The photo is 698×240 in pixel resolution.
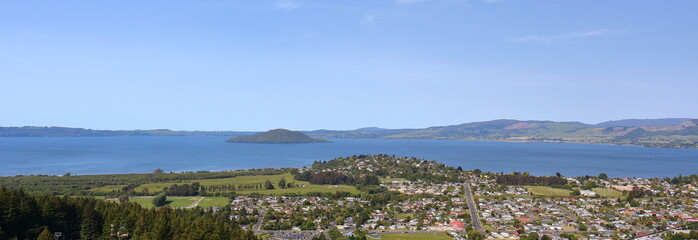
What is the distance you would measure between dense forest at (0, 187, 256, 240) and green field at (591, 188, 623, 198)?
144 ft

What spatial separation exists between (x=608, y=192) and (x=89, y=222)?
5231 cm

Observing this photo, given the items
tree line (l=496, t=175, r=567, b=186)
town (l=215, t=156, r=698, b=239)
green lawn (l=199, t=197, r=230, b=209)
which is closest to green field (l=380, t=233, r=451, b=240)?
town (l=215, t=156, r=698, b=239)

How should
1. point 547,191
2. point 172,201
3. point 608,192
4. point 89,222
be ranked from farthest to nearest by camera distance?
1. point 547,191
2. point 608,192
3. point 172,201
4. point 89,222

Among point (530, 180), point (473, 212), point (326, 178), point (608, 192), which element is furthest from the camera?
point (326, 178)

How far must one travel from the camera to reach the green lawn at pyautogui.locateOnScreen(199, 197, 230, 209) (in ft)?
151

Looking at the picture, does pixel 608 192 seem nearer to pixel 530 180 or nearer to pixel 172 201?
pixel 530 180

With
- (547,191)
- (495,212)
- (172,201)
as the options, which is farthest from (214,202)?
(547,191)

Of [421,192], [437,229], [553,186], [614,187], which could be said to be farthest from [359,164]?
[437,229]

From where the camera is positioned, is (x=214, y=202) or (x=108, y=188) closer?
(x=214, y=202)

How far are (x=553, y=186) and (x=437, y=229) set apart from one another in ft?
98.1

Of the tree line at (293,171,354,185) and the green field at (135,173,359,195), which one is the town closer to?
the green field at (135,173,359,195)

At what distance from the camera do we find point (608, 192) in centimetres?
5450

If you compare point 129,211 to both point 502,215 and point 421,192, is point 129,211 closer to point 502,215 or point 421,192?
point 502,215

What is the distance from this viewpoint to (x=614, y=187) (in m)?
57.3
